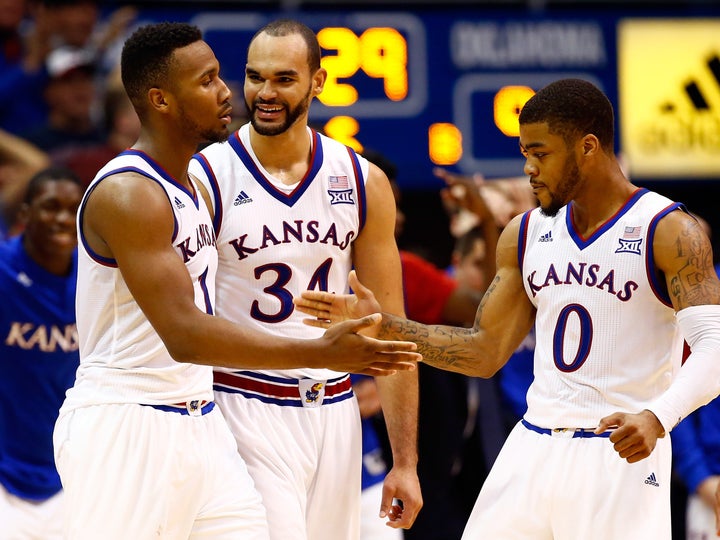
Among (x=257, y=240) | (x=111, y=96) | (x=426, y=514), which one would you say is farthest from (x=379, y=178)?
(x=111, y=96)

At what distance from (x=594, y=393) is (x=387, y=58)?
5977 millimetres

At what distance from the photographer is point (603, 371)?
4484mm

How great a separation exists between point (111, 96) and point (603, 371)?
6.49m

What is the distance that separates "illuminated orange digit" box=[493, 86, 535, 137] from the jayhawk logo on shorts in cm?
585

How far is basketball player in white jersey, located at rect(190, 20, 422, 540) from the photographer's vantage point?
470cm

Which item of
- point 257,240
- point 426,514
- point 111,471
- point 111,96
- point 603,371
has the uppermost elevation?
point 111,96

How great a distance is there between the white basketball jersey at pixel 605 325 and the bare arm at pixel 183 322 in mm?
752

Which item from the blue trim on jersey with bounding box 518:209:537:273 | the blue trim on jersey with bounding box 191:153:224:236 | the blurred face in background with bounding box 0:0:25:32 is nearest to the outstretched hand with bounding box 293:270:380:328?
the blue trim on jersey with bounding box 191:153:224:236

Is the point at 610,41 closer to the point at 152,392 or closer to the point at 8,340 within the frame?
the point at 8,340

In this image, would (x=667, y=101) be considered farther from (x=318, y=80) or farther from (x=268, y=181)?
(x=268, y=181)

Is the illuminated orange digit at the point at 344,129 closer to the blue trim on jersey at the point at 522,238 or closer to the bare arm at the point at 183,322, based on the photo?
the blue trim on jersey at the point at 522,238

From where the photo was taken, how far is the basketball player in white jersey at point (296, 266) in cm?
470

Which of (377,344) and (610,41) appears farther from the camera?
(610,41)

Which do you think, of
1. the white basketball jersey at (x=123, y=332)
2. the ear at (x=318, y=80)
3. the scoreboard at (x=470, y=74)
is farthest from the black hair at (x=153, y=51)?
the scoreboard at (x=470, y=74)
